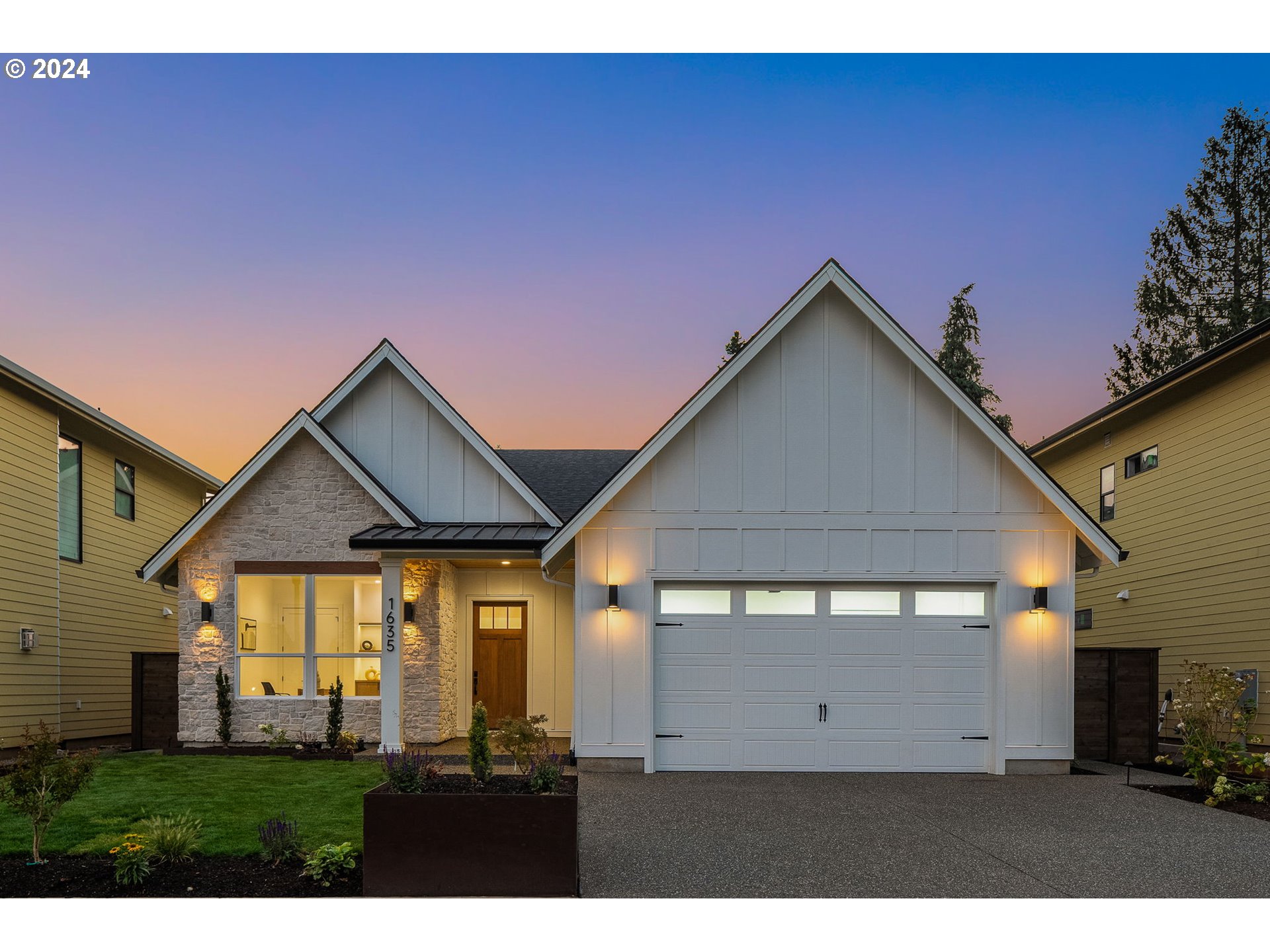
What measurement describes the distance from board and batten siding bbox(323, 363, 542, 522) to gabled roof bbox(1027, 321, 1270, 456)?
10.5m

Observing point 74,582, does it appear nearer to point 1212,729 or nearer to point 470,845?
point 470,845

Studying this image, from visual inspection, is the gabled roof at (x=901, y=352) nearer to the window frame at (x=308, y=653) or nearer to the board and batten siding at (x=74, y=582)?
the window frame at (x=308, y=653)

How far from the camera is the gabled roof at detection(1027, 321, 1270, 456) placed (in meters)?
13.0

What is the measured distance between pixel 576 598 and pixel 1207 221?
26035mm

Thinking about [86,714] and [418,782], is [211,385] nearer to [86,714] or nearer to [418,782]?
[86,714]

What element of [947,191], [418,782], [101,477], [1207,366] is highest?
[947,191]

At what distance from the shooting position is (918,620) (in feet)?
Result: 38.6

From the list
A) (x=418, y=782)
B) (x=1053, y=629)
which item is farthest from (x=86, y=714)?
(x=1053, y=629)

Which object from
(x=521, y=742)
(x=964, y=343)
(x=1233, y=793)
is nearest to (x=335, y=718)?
(x=521, y=742)

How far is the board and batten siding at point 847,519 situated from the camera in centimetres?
1162

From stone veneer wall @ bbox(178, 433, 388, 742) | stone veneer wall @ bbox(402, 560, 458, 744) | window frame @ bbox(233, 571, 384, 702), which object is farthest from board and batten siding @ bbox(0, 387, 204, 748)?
stone veneer wall @ bbox(402, 560, 458, 744)

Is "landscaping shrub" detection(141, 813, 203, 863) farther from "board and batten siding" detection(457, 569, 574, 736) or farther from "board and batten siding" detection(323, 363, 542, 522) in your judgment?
"board and batten siding" detection(457, 569, 574, 736)

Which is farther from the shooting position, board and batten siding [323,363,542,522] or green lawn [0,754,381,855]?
board and batten siding [323,363,542,522]

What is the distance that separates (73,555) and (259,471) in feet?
16.3
